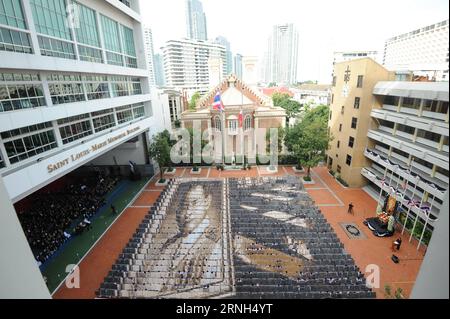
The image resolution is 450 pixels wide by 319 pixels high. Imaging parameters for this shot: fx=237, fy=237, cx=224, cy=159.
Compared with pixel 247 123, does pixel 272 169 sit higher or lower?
lower

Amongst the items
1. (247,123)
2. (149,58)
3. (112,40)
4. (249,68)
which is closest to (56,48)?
(112,40)

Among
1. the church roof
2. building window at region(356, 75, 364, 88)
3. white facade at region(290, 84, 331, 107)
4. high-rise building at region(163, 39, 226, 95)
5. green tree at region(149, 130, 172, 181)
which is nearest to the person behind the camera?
building window at region(356, 75, 364, 88)

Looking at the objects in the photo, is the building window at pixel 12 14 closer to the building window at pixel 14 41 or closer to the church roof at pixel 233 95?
the building window at pixel 14 41

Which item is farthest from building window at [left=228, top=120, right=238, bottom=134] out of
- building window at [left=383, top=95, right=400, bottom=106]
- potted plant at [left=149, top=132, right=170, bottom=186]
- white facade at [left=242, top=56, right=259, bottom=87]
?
building window at [left=383, top=95, right=400, bottom=106]

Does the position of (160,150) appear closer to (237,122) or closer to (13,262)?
(237,122)

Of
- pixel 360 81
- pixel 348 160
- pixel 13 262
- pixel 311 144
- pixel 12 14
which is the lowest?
pixel 348 160

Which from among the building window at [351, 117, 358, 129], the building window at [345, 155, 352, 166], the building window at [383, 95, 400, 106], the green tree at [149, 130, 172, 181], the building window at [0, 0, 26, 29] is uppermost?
the building window at [0, 0, 26, 29]

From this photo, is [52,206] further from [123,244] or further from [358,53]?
[358,53]

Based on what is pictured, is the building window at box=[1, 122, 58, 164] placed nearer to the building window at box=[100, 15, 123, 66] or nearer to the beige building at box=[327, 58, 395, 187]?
the building window at box=[100, 15, 123, 66]

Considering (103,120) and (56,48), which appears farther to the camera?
(103,120)
